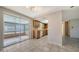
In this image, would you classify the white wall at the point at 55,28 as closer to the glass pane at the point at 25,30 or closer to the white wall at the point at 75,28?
the glass pane at the point at 25,30

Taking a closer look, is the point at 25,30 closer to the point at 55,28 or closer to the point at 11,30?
the point at 11,30

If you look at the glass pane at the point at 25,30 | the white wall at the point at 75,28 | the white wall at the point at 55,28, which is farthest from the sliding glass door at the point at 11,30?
the white wall at the point at 75,28

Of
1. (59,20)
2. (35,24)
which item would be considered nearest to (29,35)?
(35,24)

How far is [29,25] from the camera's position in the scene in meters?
8.34

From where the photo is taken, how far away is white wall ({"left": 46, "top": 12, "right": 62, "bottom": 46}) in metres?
5.37

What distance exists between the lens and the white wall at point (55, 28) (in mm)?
5374

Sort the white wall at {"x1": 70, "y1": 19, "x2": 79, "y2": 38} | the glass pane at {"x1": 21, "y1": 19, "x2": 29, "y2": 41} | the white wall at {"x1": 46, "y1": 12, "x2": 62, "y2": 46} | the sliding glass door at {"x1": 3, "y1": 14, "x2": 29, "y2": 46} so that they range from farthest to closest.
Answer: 1. the white wall at {"x1": 70, "y1": 19, "x2": 79, "y2": 38}
2. the glass pane at {"x1": 21, "y1": 19, "x2": 29, "y2": 41}
3. the sliding glass door at {"x1": 3, "y1": 14, "x2": 29, "y2": 46}
4. the white wall at {"x1": 46, "y1": 12, "x2": 62, "y2": 46}

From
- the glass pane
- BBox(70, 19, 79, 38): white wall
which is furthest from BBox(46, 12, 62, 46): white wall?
BBox(70, 19, 79, 38): white wall

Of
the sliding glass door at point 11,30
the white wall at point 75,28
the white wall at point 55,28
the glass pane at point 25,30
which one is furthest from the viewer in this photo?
the white wall at point 75,28

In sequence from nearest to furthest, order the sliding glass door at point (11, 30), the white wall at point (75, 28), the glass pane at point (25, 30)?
the sliding glass door at point (11, 30) → the glass pane at point (25, 30) → the white wall at point (75, 28)

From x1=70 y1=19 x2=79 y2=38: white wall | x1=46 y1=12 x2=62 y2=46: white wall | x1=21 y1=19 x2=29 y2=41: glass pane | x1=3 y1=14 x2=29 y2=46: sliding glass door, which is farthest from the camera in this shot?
x1=70 y1=19 x2=79 y2=38: white wall

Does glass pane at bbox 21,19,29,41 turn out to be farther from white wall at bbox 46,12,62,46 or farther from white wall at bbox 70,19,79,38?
white wall at bbox 70,19,79,38
